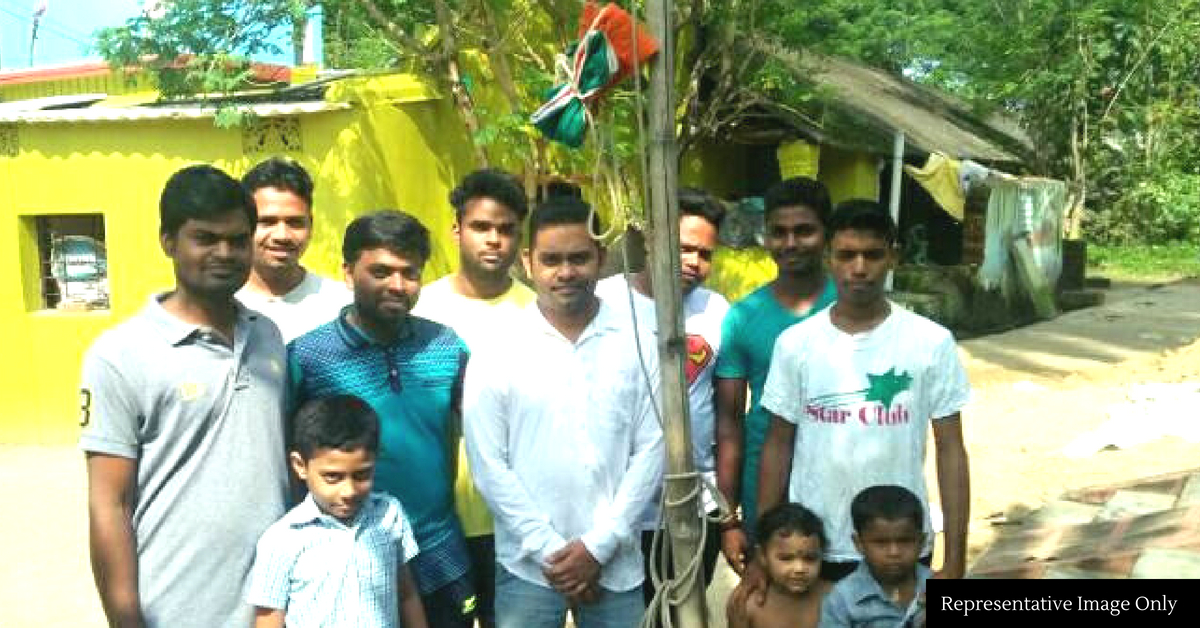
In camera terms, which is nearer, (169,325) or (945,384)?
(169,325)

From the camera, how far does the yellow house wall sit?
9.03m

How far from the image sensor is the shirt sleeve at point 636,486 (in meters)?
2.74

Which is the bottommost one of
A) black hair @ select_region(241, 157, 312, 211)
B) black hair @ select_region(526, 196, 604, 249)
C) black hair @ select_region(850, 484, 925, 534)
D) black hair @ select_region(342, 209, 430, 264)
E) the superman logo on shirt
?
black hair @ select_region(850, 484, 925, 534)

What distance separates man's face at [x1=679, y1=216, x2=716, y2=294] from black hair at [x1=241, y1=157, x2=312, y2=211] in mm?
1073

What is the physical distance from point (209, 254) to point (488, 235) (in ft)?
2.78

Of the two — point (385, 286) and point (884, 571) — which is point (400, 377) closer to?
point (385, 286)

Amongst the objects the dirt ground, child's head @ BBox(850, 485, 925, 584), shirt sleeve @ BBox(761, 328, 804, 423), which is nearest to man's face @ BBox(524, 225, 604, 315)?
shirt sleeve @ BBox(761, 328, 804, 423)

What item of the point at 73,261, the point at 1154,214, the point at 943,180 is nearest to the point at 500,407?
the point at 73,261

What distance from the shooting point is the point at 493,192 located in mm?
3180

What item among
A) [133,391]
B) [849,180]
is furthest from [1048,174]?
[133,391]

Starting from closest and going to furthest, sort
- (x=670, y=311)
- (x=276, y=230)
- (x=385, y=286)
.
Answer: (x=670, y=311) < (x=385, y=286) < (x=276, y=230)

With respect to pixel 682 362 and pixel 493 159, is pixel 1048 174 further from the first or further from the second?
pixel 682 362

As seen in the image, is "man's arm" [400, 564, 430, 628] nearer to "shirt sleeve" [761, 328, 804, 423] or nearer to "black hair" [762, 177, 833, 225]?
"shirt sleeve" [761, 328, 804, 423]

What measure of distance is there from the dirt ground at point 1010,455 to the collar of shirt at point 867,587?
6.67 ft
